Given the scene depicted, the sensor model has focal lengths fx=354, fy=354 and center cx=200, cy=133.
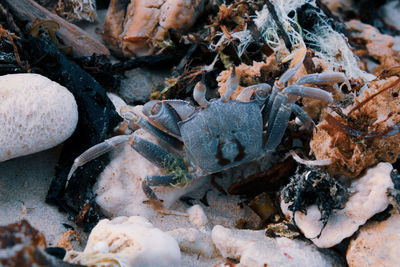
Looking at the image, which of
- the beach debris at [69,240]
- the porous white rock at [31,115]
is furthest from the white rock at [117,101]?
the beach debris at [69,240]

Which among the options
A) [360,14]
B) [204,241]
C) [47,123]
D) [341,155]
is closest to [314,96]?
[341,155]

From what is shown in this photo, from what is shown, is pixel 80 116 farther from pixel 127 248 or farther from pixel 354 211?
pixel 354 211

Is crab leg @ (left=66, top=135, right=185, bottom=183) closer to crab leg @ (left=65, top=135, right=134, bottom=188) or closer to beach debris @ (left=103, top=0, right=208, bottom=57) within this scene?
crab leg @ (left=65, top=135, right=134, bottom=188)

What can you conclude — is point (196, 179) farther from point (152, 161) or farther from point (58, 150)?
point (58, 150)

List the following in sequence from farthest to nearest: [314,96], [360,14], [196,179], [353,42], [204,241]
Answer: [360,14] < [353,42] < [196,179] < [314,96] < [204,241]

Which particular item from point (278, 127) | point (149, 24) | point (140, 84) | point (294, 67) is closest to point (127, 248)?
point (278, 127)
